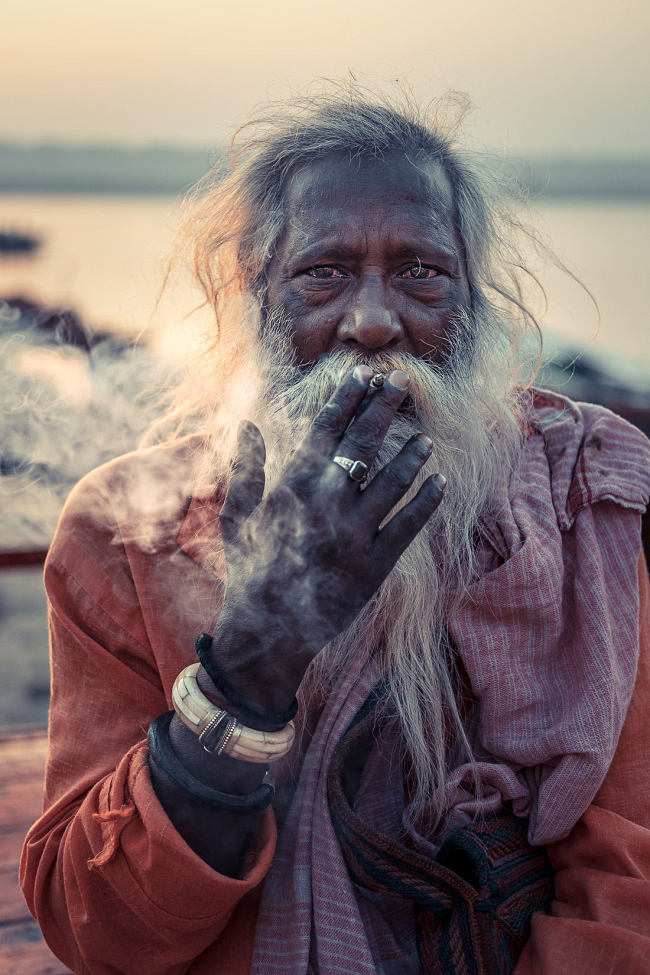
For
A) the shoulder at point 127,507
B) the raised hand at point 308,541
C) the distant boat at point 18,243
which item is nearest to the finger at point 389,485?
the raised hand at point 308,541

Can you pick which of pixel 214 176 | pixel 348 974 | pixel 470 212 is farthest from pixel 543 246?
pixel 348 974

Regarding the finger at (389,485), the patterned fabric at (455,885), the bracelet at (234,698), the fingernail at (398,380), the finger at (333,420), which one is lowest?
the patterned fabric at (455,885)

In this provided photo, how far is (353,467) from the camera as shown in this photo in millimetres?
1540

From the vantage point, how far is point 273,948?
1756 mm

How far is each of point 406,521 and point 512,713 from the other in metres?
0.58

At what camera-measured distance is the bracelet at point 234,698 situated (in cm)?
155

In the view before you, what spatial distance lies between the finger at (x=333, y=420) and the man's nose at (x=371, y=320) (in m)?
0.30

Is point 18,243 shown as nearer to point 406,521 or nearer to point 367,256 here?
point 367,256

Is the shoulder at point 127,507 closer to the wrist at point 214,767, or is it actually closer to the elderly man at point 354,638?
the elderly man at point 354,638

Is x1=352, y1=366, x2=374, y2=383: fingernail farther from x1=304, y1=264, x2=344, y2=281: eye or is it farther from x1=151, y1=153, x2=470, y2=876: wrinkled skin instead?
x1=304, y1=264, x2=344, y2=281: eye

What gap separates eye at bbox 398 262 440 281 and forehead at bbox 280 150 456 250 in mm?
80

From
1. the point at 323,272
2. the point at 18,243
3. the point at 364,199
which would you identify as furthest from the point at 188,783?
the point at 18,243

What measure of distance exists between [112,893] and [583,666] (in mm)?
1083

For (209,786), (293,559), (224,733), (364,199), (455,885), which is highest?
(364,199)
